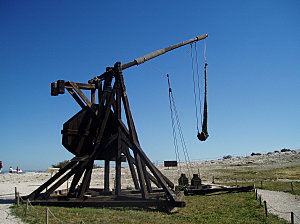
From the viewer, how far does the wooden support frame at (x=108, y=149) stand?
1224 cm

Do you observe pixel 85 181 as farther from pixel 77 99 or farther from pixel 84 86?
pixel 84 86

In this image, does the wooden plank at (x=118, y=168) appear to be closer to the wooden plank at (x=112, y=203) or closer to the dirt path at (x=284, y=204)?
the wooden plank at (x=112, y=203)

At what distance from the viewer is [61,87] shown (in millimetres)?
13234

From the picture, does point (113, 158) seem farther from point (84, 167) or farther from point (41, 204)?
point (41, 204)

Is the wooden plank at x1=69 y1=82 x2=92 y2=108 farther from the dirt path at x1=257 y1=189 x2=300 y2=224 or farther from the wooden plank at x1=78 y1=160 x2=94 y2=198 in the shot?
the dirt path at x1=257 y1=189 x2=300 y2=224

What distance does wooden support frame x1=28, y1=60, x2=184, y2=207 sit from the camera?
482 inches

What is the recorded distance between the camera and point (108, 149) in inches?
541

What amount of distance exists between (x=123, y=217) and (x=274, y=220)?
211 inches

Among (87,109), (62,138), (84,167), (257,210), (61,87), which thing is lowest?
(257,210)

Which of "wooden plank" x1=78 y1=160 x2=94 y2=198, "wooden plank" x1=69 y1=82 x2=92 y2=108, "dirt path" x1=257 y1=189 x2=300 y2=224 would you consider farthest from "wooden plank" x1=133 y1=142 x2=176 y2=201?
"dirt path" x1=257 y1=189 x2=300 y2=224

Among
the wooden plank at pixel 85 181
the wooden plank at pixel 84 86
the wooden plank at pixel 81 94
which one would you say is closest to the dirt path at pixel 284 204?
the wooden plank at pixel 85 181

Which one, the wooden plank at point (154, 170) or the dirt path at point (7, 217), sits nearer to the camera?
the dirt path at point (7, 217)

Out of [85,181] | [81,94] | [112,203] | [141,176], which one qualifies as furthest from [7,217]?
[81,94]

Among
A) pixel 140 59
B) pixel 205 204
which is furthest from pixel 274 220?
pixel 140 59
